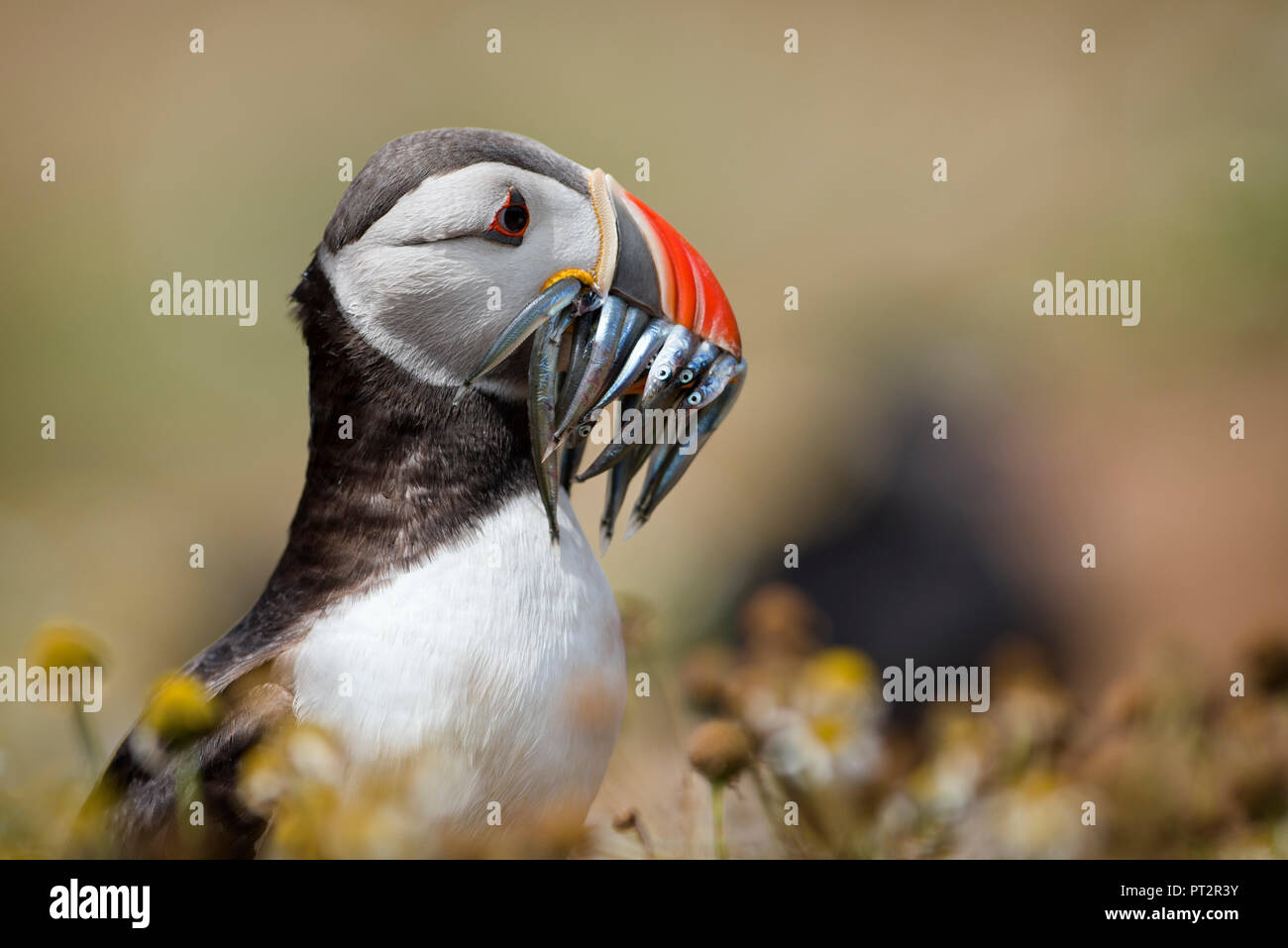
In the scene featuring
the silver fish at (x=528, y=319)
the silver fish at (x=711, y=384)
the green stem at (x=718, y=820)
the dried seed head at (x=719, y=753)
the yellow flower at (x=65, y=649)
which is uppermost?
the silver fish at (x=528, y=319)

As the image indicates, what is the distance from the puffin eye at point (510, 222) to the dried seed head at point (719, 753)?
4.30ft

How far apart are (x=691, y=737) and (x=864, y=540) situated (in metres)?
5.08

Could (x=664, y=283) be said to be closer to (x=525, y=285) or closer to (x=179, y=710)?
(x=525, y=285)

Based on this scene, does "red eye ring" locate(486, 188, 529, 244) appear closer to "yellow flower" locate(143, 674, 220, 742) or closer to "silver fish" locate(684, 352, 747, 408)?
"silver fish" locate(684, 352, 747, 408)

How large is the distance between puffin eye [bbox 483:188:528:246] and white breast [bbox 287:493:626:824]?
67cm

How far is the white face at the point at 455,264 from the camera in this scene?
329cm

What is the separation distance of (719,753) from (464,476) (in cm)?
104

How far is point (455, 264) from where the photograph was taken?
3.32 meters

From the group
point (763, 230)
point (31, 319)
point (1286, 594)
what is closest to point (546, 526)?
point (1286, 594)

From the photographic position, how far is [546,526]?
3.43 metres

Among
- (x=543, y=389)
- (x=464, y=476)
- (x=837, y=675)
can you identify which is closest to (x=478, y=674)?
(x=464, y=476)

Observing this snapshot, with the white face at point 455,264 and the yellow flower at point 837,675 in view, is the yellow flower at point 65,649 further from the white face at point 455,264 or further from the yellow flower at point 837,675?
the yellow flower at point 837,675

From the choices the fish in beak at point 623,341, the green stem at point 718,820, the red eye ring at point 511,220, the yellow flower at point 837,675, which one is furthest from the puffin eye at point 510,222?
the green stem at point 718,820

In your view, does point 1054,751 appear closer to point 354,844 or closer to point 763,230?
point 354,844
